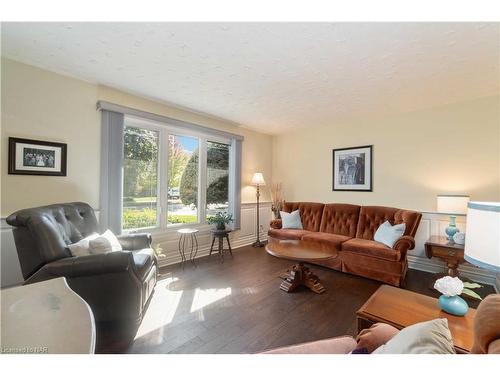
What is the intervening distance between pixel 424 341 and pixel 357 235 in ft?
9.92

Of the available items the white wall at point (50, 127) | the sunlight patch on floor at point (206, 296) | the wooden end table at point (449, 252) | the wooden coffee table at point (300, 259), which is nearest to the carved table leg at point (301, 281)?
the wooden coffee table at point (300, 259)

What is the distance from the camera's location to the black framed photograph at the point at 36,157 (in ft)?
7.16

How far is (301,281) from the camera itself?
2637 mm

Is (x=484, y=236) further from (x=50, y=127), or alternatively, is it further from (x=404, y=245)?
(x=50, y=127)

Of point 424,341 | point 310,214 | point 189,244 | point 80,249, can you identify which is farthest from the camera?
point 310,214

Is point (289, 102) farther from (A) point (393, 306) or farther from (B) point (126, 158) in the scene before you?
(A) point (393, 306)

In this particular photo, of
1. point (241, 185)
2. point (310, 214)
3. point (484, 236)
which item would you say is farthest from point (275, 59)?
point (310, 214)

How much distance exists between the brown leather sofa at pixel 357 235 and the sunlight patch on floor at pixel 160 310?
1952mm

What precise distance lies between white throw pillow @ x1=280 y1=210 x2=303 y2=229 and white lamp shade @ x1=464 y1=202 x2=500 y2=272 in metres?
3.09

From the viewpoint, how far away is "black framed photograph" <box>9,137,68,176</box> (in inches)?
85.9

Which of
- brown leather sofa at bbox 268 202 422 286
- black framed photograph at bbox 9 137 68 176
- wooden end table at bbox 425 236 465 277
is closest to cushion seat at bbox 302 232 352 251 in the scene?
brown leather sofa at bbox 268 202 422 286

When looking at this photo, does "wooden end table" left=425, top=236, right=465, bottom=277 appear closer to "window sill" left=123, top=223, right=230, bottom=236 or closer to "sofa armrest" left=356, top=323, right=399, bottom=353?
"sofa armrest" left=356, top=323, right=399, bottom=353

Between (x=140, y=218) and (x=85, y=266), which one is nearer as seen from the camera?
(x=85, y=266)
